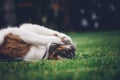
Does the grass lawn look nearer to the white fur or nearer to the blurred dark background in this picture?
the white fur

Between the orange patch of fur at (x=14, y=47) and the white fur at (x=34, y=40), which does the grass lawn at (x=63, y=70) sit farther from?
the white fur at (x=34, y=40)

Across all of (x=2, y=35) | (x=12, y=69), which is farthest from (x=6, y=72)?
(x=2, y=35)

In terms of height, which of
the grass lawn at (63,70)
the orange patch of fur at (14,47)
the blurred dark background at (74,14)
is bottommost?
the grass lawn at (63,70)

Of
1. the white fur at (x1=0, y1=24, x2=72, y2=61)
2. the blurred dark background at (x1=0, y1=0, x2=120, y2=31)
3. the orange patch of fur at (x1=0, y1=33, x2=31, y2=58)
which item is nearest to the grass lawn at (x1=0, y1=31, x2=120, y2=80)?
the orange patch of fur at (x1=0, y1=33, x2=31, y2=58)

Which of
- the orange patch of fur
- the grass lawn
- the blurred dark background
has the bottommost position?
the grass lawn

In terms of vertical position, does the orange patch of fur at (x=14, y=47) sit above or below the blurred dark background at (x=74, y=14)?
below

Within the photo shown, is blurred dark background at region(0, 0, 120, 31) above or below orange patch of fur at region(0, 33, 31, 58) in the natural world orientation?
above

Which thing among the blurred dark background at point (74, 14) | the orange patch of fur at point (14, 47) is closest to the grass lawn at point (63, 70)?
the orange patch of fur at point (14, 47)

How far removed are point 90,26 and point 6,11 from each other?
5692 mm

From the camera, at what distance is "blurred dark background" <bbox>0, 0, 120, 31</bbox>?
77.2ft

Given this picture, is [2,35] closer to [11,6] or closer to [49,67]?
[49,67]

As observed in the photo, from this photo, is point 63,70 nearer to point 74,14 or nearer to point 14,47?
point 14,47

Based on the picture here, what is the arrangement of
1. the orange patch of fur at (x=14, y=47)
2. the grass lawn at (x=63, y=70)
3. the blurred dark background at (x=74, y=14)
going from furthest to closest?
the blurred dark background at (x=74, y=14)
the orange patch of fur at (x=14, y=47)
the grass lawn at (x=63, y=70)

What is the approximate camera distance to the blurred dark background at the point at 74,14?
23.5m
